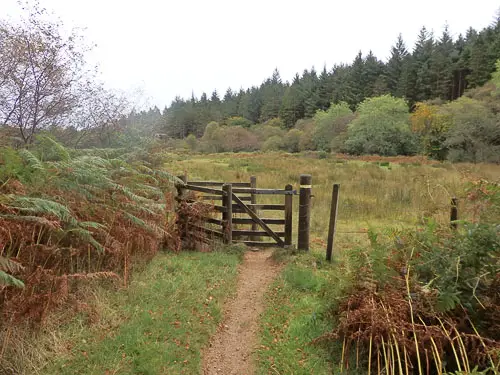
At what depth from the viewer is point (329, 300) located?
14.4ft

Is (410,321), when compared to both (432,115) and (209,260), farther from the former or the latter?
(432,115)

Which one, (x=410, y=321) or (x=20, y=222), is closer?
(x=410, y=321)

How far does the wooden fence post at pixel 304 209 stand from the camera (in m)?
7.86

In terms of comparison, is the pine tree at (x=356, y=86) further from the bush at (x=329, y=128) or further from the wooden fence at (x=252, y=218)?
the wooden fence at (x=252, y=218)

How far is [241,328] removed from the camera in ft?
16.2

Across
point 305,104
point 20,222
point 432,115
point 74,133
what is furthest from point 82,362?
point 305,104

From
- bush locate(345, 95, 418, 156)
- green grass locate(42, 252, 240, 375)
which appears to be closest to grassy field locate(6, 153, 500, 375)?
green grass locate(42, 252, 240, 375)

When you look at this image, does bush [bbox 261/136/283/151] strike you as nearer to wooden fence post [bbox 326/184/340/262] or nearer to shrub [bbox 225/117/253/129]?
shrub [bbox 225/117/253/129]

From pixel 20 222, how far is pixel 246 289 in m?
3.59

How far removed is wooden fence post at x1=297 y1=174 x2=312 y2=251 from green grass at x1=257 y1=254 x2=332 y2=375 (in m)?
1.18

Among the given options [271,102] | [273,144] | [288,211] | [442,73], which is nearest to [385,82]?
[442,73]

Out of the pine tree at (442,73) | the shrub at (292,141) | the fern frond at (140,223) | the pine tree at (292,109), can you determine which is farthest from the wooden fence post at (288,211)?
the pine tree at (292,109)

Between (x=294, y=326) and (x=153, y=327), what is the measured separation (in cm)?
175

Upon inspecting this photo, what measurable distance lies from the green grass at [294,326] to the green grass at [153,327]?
727 millimetres
